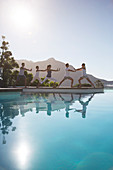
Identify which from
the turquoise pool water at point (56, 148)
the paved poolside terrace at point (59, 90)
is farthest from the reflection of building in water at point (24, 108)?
the paved poolside terrace at point (59, 90)

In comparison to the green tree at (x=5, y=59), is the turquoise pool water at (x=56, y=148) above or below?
below

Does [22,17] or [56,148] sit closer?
[56,148]

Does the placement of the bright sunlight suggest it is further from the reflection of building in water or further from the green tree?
the green tree

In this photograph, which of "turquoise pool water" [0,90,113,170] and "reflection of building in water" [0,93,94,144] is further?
"reflection of building in water" [0,93,94,144]

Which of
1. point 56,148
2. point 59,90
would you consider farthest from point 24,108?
point 59,90

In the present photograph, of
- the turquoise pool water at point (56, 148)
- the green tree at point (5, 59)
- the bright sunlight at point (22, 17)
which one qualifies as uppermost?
the bright sunlight at point (22, 17)

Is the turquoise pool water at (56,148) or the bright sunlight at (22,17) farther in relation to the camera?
the bright sunlight at (22,17)

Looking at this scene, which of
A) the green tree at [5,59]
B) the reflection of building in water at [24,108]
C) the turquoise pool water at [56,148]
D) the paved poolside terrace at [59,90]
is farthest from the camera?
the green tree at [5,59]

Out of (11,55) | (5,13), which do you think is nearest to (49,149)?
(5,13)

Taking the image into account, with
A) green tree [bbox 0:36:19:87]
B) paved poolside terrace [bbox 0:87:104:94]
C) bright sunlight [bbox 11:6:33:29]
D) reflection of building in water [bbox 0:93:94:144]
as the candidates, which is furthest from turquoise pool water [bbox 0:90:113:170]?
green tree [bbox 0:36:19:87]

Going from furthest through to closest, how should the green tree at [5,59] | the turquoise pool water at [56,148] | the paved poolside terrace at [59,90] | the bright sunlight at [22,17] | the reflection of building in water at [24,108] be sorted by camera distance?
the green tree at [5,59]
the paved poolside terrace at [59,90]
the bright sunlight at [22,17]
the reflection of building in water at [24,108]
the turquoise pool water at [56,148]

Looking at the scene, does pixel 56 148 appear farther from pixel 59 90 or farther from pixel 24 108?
pixel 59 90

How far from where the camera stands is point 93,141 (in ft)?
7.37

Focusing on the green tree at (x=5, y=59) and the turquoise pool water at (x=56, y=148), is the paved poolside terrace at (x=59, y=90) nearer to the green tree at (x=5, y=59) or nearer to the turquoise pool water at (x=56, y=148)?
the green tree at (x=5, y=59)
